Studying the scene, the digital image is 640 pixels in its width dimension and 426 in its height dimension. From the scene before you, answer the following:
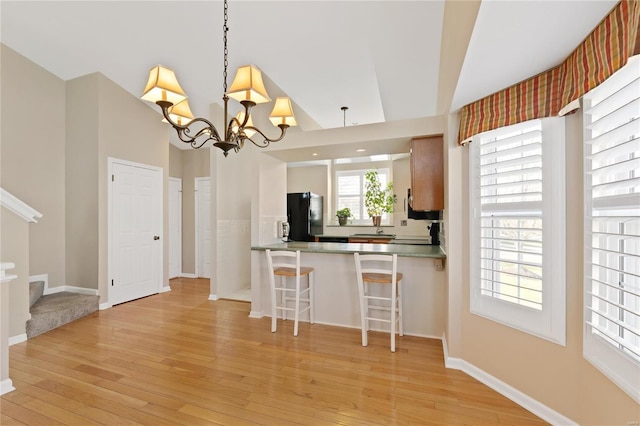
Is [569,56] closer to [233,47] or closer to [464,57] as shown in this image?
[464,57]

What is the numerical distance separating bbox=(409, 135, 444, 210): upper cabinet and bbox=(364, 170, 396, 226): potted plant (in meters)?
3.13

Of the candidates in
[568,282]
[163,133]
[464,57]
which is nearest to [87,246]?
[163,133]

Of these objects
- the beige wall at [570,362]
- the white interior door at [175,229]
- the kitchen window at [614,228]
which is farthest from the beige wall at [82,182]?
the kitchen window at [614,228]

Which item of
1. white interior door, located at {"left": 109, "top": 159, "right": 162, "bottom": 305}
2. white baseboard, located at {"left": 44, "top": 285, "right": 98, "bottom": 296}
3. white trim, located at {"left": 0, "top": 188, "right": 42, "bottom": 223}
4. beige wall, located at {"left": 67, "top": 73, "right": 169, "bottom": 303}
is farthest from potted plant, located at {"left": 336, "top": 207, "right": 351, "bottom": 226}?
white trim, located at {"left": 0, "top": 188, "right": 42, "bottom": 223}

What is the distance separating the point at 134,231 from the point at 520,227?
5116 millimetres

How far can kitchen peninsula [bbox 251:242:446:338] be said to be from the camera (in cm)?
312

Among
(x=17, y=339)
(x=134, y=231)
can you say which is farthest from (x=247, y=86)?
(x=134, y=231)

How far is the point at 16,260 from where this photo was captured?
123 inches

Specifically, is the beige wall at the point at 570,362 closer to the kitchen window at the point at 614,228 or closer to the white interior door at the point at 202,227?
the kitchen window at the point at 614,228

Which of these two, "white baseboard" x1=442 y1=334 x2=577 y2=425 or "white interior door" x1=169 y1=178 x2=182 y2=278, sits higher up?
"white interior door" x1=169 y1=178 x2=182 y2=278

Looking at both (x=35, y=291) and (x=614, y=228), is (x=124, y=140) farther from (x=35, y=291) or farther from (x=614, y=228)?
(x=614, y=228)

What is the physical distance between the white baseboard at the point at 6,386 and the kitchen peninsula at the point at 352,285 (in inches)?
85.6

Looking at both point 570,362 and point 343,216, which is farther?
point 343,216

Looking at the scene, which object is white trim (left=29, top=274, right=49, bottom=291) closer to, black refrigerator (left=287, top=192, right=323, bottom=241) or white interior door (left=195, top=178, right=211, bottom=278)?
white interior door (left=195, top=178, right=211, bottom=278)
